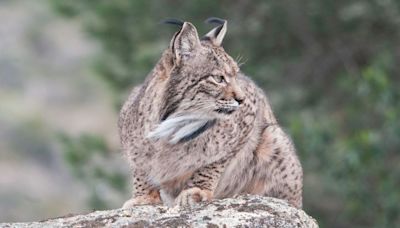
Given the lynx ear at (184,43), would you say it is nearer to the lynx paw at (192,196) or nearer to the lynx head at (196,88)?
the lynx head at (196,88)

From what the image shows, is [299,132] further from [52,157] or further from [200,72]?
[52,157]

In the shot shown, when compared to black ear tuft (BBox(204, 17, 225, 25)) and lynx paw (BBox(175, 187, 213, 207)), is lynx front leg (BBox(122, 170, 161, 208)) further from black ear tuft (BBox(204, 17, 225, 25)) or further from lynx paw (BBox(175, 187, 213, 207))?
black ear tuft (BBox(204, 17, 225, 25))

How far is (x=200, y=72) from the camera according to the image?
888 centimetres

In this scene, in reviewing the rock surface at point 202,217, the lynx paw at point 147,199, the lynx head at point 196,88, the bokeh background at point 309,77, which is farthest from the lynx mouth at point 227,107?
the bokeh background at point 309,77

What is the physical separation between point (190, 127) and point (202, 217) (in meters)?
1.43

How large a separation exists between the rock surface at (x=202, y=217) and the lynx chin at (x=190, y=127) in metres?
0.85

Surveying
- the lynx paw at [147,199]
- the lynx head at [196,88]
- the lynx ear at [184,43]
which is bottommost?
the lynx paw at [147,199]

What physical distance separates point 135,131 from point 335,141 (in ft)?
27.5

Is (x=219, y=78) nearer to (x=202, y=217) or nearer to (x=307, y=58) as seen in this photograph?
(x=202, y=217)

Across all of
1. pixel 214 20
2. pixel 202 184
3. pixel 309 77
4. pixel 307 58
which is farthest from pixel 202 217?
pixel 309 77

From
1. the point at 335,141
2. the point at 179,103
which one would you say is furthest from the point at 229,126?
the point at 335,141

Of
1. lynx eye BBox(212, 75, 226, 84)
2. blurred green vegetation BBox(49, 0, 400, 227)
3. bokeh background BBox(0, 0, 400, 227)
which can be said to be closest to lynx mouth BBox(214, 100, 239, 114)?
lynx eye BBox(212, 75, 226, 84)

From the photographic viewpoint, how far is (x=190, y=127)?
8.93 metres

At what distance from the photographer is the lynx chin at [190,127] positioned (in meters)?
8.80
